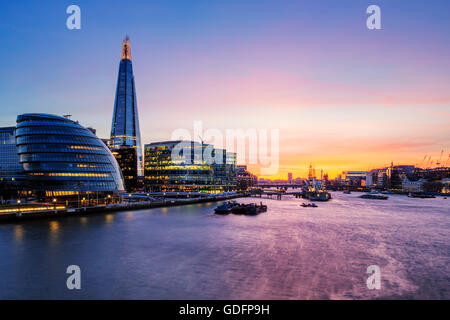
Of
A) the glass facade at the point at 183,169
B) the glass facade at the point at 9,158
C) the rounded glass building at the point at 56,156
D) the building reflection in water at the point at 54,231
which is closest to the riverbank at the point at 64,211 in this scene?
the building reflection in water at the point at 54,231

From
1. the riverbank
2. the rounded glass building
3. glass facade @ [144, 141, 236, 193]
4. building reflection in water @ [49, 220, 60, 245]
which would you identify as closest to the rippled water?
building reflection in water @ [49, 220, 60, 245]

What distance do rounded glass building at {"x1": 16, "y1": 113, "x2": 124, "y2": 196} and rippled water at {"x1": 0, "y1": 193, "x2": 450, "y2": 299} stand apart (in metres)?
33.4

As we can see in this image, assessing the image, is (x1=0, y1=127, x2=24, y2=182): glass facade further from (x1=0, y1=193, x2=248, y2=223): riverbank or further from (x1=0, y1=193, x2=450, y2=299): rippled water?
(x1=0, y1=193, x2=450, y2=299): rippled water

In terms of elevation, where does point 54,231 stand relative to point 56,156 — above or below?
below

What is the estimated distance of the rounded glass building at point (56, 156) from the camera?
8838 centimetres

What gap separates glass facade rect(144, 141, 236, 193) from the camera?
598 feet

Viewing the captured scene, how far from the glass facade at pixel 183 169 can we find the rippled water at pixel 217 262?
123 metres

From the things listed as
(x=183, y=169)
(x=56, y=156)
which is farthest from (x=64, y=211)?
(x=183, y=169)

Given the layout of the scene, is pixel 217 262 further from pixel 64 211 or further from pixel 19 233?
pixel 64 211

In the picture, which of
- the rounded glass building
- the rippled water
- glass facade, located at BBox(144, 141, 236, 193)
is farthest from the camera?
glass facade, located at BBox(144, 141, 236, 193)

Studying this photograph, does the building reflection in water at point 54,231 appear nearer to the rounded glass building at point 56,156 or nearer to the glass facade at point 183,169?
the rounded glass building at point 56,156

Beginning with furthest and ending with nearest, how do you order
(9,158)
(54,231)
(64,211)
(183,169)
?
(183,169), (9,158), (64,211), (54,231)

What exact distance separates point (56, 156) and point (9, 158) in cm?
4929

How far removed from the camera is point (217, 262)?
111 feet
